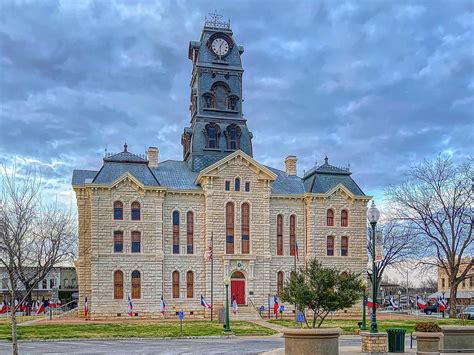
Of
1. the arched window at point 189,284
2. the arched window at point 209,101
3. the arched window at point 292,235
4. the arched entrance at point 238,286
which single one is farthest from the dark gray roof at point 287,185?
the arched window at point 189,284

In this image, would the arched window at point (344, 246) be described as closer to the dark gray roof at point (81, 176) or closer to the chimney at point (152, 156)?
the chimney at point (152, 156)

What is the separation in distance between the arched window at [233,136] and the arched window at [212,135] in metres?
1.04

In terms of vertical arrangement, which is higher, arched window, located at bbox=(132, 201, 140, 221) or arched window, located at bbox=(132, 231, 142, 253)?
arched window, located at bbox=(132, 201, 140, 221)

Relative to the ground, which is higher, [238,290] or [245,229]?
[245,229]

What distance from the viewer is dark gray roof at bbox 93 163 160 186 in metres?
52.5

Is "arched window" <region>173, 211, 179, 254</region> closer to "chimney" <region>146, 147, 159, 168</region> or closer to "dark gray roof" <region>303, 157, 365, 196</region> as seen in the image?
"chimney" <region>146, 147, 159, 168</region>

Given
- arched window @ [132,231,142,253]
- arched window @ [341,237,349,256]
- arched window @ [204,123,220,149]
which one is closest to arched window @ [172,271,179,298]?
arched window @ [132,231,142,253]

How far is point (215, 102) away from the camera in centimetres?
5944

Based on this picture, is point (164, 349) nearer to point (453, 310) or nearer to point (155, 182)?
point (155, 182)

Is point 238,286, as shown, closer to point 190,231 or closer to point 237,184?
point 190,231

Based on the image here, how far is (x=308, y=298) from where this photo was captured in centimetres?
2961

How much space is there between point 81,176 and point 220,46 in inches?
725

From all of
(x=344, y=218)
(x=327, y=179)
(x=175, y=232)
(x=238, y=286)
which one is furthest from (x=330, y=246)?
(x=175, y=232)

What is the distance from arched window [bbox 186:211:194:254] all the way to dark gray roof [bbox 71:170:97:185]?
9150mm
